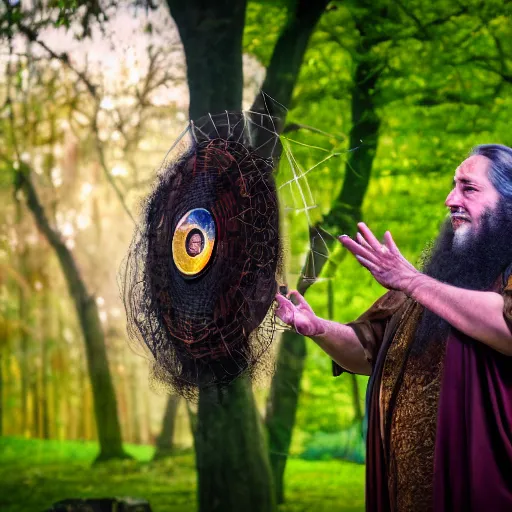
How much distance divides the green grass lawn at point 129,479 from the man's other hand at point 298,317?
85.6 inches

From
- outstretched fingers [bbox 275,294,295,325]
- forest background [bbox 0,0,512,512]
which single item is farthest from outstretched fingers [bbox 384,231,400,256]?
forest background [bbox 0,0,512,512]

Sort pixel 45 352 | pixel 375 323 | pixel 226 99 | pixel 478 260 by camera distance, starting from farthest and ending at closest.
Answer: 1. pixel 45 352
2. pixel 226 99
3. pixel 375 323
4. pixel 478 260

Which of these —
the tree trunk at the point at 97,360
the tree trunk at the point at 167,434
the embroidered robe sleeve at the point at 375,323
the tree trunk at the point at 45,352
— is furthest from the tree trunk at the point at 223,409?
the embroidered robe sleeve at the point at 375,323

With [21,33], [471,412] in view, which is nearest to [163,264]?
[471,412]

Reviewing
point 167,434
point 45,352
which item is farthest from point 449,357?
point 45,352

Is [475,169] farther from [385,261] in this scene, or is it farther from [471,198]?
[385,261]

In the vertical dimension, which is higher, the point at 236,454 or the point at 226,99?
the point at 226,99

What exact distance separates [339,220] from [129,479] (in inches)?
79.3

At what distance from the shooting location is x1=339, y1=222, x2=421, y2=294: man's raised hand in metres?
1.75

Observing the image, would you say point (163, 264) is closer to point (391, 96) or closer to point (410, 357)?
point (410, 357)

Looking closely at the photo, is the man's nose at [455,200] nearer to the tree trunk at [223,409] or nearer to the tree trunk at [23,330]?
the tree trunk at [223,409]

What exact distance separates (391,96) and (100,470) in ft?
9.14

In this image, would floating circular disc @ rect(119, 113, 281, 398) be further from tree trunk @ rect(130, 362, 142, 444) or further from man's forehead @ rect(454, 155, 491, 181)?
tree trunk @ rect(130, 362, 142, 444)

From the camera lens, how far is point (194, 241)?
209 centimetres
